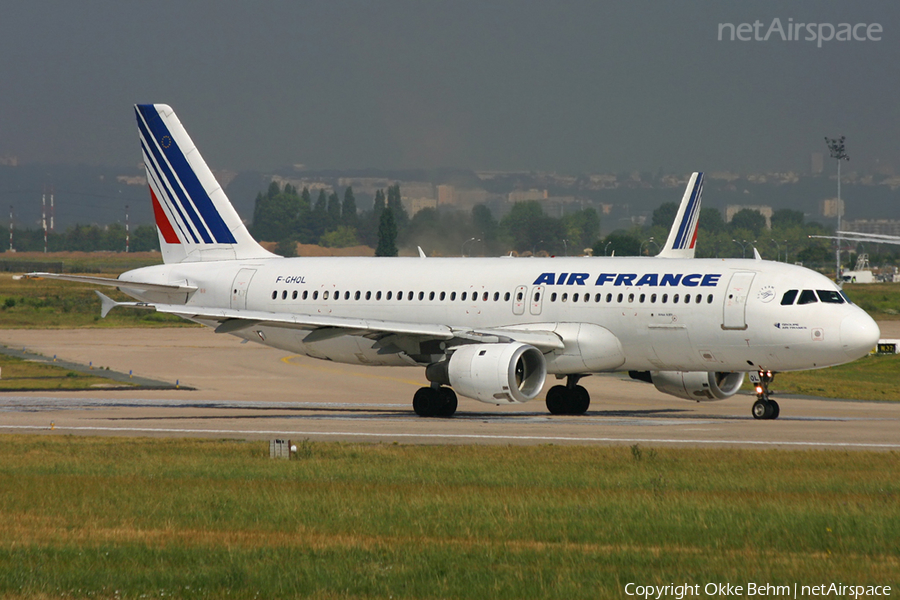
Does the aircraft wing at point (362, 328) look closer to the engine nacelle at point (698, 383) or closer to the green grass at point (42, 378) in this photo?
the engine nacelle at point (698, 383)

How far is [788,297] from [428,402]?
10809 millimetres

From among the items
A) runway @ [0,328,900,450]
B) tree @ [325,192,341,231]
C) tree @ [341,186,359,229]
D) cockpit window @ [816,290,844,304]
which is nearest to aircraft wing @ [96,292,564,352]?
runway @ [0,328,900,450]

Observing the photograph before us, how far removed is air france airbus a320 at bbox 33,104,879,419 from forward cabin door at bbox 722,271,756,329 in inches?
1.6

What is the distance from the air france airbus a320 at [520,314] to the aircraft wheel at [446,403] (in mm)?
42

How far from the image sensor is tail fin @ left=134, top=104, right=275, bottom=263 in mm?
43219

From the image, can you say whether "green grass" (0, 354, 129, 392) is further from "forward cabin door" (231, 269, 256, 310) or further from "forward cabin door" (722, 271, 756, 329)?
"forward cabin door" (722, 271, 756, 329)

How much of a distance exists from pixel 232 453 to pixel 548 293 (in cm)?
1371

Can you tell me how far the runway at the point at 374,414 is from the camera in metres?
28.8

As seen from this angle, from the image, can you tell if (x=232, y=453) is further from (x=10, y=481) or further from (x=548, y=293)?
(x=548, y=293)

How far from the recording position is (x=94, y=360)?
2275 inches

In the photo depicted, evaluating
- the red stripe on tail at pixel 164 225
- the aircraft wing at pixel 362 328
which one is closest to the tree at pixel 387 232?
the red stripe on tail at pixel 164 225

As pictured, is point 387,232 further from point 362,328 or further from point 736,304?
point 736,304

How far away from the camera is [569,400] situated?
37.5 metres

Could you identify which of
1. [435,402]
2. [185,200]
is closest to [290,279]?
[185,200]
